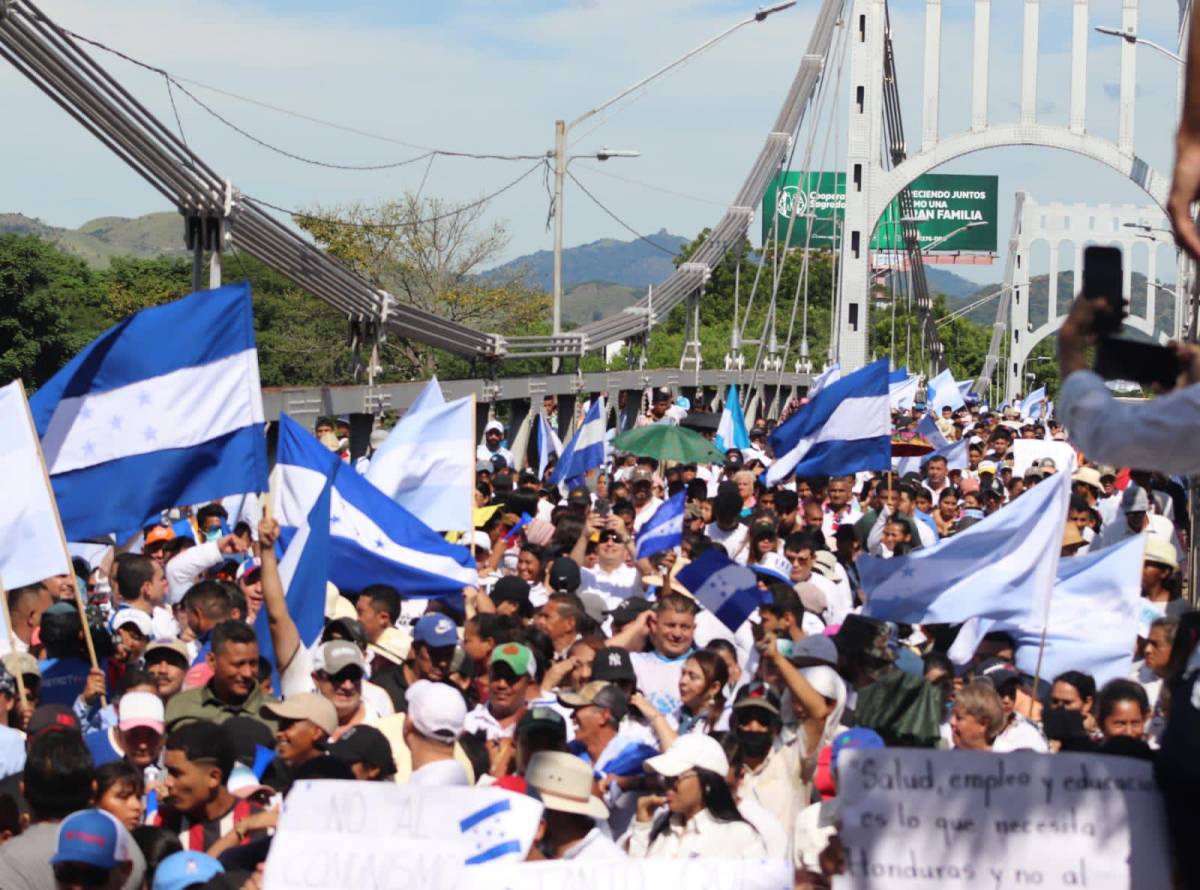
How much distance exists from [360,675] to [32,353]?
48.9 meters

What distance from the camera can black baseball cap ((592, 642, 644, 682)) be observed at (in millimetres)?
7066

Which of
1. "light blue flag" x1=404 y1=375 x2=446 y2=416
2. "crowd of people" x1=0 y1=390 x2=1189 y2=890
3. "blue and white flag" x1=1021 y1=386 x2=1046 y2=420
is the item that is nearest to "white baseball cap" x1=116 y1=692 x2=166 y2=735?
"crowd of people" x1=0 y1=390 x2=1189 y2=890

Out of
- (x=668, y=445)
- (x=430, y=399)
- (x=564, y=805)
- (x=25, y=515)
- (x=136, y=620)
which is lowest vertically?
(x=564, y=805)

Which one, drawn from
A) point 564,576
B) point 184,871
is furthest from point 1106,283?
point 564,576

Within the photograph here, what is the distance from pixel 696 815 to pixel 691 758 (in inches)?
5.9

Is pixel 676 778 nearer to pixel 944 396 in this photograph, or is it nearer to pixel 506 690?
pixel 506 690

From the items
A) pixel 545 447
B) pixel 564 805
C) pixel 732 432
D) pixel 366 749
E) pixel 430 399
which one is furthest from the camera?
pixel 732 432

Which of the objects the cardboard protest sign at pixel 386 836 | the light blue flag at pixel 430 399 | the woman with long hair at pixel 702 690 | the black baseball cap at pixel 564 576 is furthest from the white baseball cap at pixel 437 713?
the light blue flag at pixel 430 399

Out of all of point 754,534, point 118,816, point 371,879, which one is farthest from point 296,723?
point 754,534

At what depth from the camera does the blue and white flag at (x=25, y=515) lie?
7684mm

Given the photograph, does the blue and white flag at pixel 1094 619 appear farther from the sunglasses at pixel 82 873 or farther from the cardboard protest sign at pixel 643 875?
the sunglasses at pixel 82 873

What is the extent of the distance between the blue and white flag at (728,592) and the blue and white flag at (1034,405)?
25117 millimetres

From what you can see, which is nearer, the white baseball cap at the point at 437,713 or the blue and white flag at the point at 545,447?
the white baseball cap at the point at 437,713

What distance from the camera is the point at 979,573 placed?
7.55 meters
